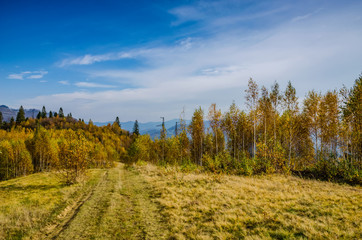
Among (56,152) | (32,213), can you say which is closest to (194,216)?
(32,213)

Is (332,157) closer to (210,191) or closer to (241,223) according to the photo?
(210,191)

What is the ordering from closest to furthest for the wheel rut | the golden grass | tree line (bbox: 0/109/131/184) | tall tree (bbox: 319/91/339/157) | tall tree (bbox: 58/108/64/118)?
the wheel rut
the golden grass
tree line (bbox: 0/109/131/184)
tall tree (bbox: 319/91/339/157)
tall tree (bbox: 58/108/64/118)

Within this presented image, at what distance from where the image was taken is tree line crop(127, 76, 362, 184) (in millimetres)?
22547

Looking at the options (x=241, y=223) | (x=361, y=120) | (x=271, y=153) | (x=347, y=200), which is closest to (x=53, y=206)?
(x=241, y=223)

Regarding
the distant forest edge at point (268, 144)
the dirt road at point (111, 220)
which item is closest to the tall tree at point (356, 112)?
the distant forest edge at point (268, 144)

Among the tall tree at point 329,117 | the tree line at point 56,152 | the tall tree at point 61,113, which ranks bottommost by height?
the tree line at point 56,152

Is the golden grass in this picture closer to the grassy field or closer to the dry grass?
the grassy field

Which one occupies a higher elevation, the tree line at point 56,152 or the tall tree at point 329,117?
the tall tree at point 329,117

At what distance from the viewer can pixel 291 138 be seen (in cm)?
3462

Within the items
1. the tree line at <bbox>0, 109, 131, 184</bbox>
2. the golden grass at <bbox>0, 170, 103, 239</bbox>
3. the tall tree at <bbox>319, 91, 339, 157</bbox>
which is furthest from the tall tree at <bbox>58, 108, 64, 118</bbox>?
the tall tree at <bbox>319, 91, 339, 157</bbox>

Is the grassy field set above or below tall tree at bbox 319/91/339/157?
below

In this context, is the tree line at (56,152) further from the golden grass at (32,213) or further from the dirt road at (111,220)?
the dirt road at (111,220)

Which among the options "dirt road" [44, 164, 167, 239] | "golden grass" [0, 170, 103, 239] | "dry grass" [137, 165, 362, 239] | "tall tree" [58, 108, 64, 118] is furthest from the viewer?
"tall tree" [58, 108, 64, 118]

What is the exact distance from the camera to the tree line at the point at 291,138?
22547 mm
